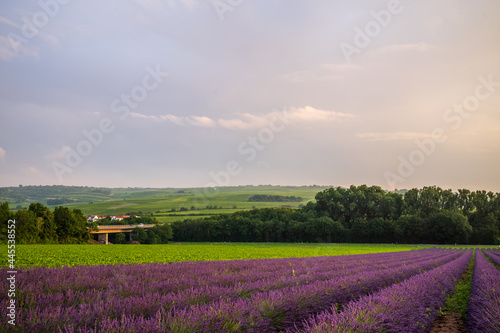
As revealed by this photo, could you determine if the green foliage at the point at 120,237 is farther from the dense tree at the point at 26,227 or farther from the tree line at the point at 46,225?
the dense tree at the point at 26,227

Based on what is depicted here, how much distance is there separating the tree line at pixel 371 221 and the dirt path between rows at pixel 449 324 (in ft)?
227

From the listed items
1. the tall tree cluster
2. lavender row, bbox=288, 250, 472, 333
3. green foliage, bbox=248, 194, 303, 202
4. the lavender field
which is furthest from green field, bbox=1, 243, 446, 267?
green foliage, bbox=248, 194, 303, 202

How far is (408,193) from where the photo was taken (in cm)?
8556

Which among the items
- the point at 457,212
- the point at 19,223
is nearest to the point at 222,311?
the point at 19,223

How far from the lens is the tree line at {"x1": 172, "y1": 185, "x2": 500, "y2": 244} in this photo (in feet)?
234

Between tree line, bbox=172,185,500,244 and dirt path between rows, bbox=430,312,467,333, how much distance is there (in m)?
69.3

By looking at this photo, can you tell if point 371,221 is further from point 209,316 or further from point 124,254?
point 209,316

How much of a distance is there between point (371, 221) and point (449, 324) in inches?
2812

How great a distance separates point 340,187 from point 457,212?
93.3 feet

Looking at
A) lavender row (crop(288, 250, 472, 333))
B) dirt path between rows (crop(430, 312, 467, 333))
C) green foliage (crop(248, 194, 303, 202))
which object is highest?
lavender row (crop(288, 250, 472, 333))

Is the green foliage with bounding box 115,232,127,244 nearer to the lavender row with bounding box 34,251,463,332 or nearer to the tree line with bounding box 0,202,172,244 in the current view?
the tree line with bounding box 0,202,172,244

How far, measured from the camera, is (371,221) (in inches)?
2931

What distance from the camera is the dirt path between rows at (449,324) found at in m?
6.99

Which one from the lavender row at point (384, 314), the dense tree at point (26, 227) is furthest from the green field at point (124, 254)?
the dense tree at point (26, 227)
